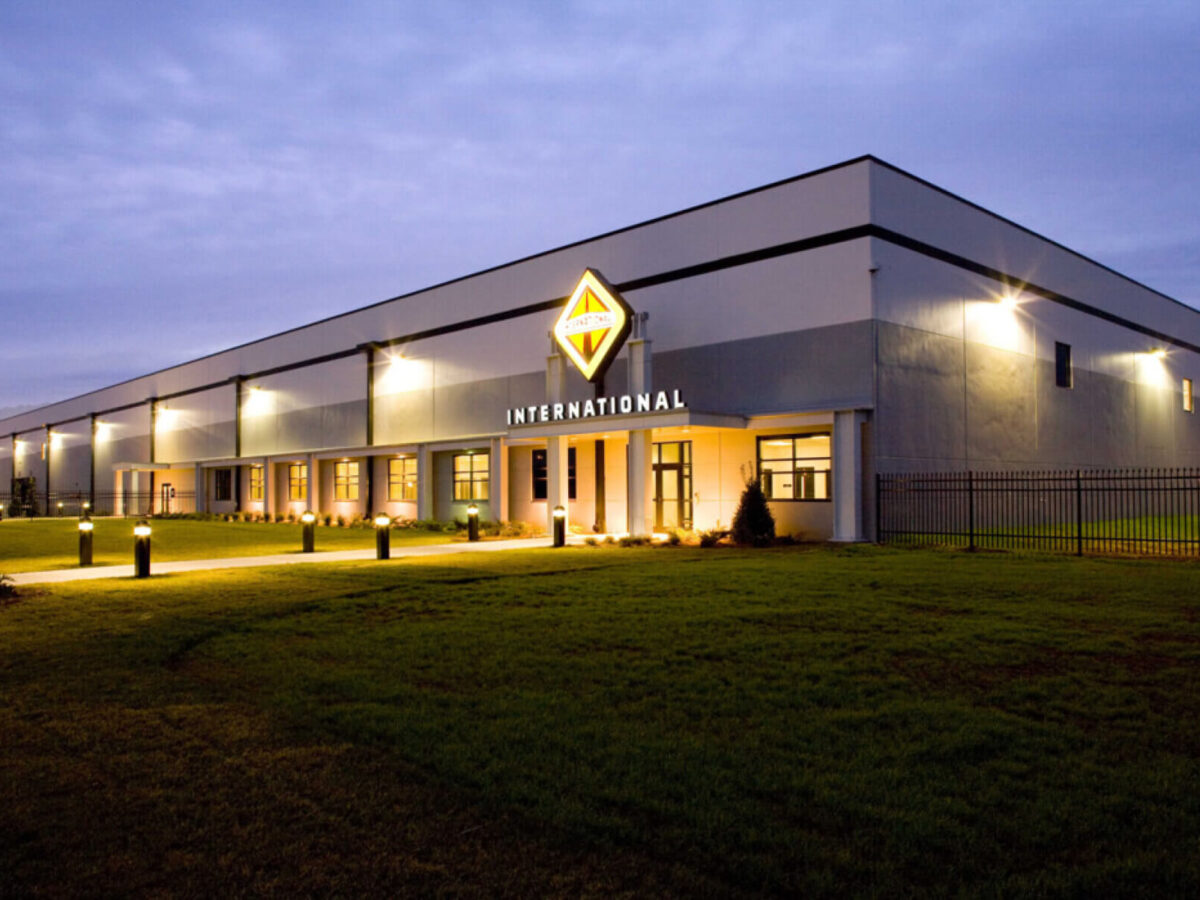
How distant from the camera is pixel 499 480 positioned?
3122cm

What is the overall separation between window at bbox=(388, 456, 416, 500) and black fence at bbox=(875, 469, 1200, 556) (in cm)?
2089

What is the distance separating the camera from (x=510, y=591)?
13.1m

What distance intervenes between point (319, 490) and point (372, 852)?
1504 inches

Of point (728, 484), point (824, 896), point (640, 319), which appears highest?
point (640, 319)

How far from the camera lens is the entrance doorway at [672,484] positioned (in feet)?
86.1

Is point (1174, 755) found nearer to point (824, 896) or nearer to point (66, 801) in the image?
point (824, 896)

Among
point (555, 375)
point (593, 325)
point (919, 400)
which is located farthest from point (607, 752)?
point (555, 375)

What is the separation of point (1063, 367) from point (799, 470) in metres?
12.9

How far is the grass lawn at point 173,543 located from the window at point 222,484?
1488cm

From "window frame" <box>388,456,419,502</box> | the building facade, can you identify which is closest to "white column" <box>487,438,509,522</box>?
the building facade

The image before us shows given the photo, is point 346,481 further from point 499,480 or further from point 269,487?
point 499,480

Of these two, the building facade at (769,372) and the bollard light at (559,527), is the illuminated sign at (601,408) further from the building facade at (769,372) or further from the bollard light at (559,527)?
the bollard light at (559,527)

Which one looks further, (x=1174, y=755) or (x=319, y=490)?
(x=319, y=490)

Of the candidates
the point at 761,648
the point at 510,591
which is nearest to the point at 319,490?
the point at 510,591
